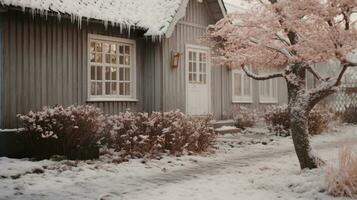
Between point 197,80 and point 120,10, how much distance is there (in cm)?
400

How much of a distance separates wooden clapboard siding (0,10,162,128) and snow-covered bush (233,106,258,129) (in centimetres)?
529

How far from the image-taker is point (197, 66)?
16391 mm

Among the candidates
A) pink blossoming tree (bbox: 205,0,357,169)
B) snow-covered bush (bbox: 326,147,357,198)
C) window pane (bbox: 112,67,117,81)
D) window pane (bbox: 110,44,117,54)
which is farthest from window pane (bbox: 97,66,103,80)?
snow-covered bush (bbox: 326,147,357,198)

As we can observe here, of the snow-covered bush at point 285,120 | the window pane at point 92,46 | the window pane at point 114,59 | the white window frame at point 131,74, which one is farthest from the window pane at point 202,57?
the window pane at point 92,46

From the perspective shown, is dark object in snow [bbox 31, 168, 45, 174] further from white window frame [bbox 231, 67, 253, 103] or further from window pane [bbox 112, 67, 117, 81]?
white window frame [bbox 231, 67, 253, 103]

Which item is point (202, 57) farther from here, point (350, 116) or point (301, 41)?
point (350, 116)

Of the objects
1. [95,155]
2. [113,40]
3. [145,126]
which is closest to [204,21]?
[113,40]

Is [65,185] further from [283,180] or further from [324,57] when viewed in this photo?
[324,57]

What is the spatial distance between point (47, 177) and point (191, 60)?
334 inches

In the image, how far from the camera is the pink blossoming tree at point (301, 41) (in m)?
8.19

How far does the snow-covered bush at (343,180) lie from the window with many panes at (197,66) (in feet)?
30.1

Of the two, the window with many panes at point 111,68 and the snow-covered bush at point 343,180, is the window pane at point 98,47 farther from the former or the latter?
the snow-covered bush at point 343,180

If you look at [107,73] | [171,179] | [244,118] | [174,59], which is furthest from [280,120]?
[171,179]

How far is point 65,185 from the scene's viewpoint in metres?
8.06
